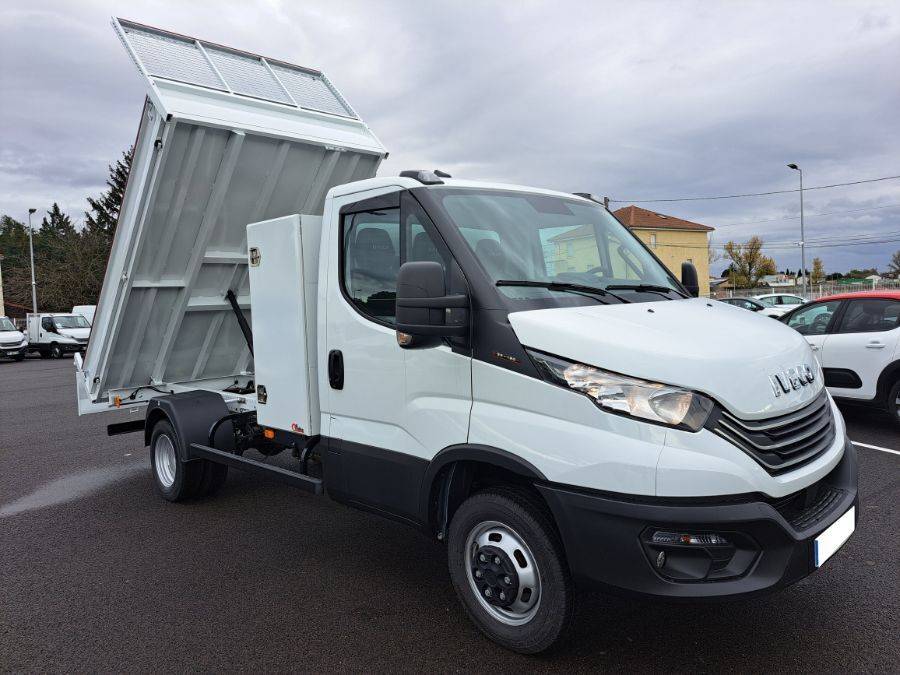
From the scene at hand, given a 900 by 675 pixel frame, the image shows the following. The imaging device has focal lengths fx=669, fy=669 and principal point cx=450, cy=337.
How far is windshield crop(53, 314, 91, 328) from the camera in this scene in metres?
26.0

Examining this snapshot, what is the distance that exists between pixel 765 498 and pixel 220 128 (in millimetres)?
4135

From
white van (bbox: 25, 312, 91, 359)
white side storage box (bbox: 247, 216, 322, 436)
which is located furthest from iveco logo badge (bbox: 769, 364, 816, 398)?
white van (bbox: 25, 312, 91, 359)

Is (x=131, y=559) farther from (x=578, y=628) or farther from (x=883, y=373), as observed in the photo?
(x=883, y=373)

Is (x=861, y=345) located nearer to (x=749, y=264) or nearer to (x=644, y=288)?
(x=644, y=288)

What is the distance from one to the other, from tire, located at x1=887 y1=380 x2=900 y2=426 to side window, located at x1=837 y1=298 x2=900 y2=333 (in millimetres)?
676

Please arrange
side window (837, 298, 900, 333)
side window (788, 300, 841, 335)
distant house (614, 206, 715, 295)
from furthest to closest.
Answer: distant house (614, 206, 715, 295)
side window (788, 300, 841, 335)
side window (837, 298, 900, 333)

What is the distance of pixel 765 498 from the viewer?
8.73 feet

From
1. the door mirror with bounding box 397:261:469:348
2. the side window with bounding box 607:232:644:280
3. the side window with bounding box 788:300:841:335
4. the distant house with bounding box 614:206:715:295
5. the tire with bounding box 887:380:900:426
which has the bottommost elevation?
the tire with bounding box 887:380:900:426

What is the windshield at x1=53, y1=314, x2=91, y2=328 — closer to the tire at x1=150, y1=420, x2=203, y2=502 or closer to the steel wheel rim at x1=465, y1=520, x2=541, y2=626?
the tire at x1=150, y1=420, x2=203, y2=502

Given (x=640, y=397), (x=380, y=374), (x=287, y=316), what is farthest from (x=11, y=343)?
(x=640, y=397)

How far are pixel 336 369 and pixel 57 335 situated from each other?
26498 millimetres

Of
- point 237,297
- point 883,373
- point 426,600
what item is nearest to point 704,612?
point 426,600

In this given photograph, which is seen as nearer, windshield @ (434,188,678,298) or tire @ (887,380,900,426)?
windshield @ (434,188,678,298)

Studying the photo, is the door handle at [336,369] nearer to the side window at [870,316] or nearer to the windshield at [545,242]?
the windshield at [545,242]
